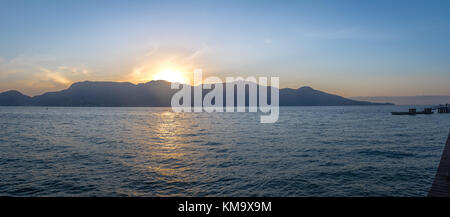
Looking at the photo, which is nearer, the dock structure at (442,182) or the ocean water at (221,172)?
the dock structure at (442,182)

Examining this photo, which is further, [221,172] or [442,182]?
[221,172]

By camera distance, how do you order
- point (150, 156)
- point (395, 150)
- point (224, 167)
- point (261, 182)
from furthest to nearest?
1. point (395, 150)
2. point (150, 156)
3. point (224, 167)
4. point (261, 182)

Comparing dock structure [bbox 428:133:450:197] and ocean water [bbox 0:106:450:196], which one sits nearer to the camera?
dock structure [bbox 428:133:450:197]

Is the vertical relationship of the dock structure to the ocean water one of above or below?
above

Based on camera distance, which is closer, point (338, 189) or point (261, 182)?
point (338, 189)

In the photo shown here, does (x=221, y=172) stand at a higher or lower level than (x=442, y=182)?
lower

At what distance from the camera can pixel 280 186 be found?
1736cm

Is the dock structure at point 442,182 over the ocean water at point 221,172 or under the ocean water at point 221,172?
over
